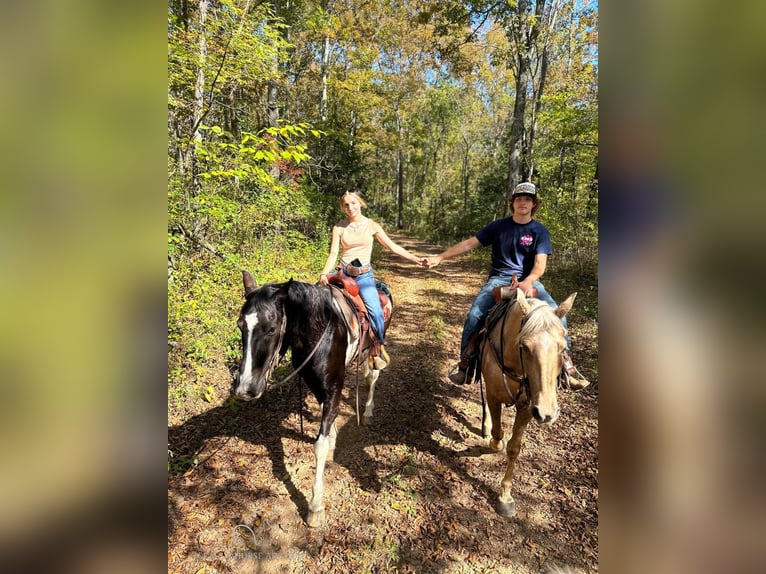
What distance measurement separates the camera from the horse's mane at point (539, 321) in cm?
263

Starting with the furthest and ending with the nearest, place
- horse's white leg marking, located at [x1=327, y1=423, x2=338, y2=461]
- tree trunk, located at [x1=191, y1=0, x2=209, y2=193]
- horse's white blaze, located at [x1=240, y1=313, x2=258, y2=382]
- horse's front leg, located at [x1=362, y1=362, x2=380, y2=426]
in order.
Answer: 1. tree trunk, located at [x1=191, y1=0, x2=209, y2=193]
2. horse's front leg, located at [x1=362, y1=362, x2=380, y2=426]
3. horse's white leg marking, located at [x1=327, y1=423, x2=338, y2=461]
4. horse's white blaze, located at [x1=240, y1=313, x2=258, y2=382]

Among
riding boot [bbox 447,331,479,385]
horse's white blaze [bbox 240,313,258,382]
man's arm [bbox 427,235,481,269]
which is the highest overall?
man's arm [bbox 427,235,481,269]

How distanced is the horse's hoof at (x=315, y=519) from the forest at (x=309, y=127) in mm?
2439

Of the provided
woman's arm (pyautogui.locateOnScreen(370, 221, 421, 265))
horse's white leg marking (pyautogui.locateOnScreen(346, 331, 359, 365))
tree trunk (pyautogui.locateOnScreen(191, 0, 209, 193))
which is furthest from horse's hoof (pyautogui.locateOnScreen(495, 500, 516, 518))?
tree trunk (pyautogui.locateOnScreen(191, 0, 209, 193))

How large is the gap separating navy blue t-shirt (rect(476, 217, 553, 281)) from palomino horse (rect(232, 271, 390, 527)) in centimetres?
197

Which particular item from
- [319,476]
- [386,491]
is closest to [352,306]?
[319,476]

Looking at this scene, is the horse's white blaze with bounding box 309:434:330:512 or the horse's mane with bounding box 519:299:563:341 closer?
the horse's mane with bounding box 519:299:563:341

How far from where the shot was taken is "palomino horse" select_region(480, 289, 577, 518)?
2.54 m

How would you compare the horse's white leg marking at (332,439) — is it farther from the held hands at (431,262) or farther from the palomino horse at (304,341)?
the held hands at (431,262)

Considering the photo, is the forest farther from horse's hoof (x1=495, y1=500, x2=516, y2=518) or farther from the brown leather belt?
horse's hoof (x1=495, y1=500, x2=516, y2=518)

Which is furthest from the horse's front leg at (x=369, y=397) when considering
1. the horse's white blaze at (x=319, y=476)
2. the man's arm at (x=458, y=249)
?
the man's arm at (x=458, y=249)
